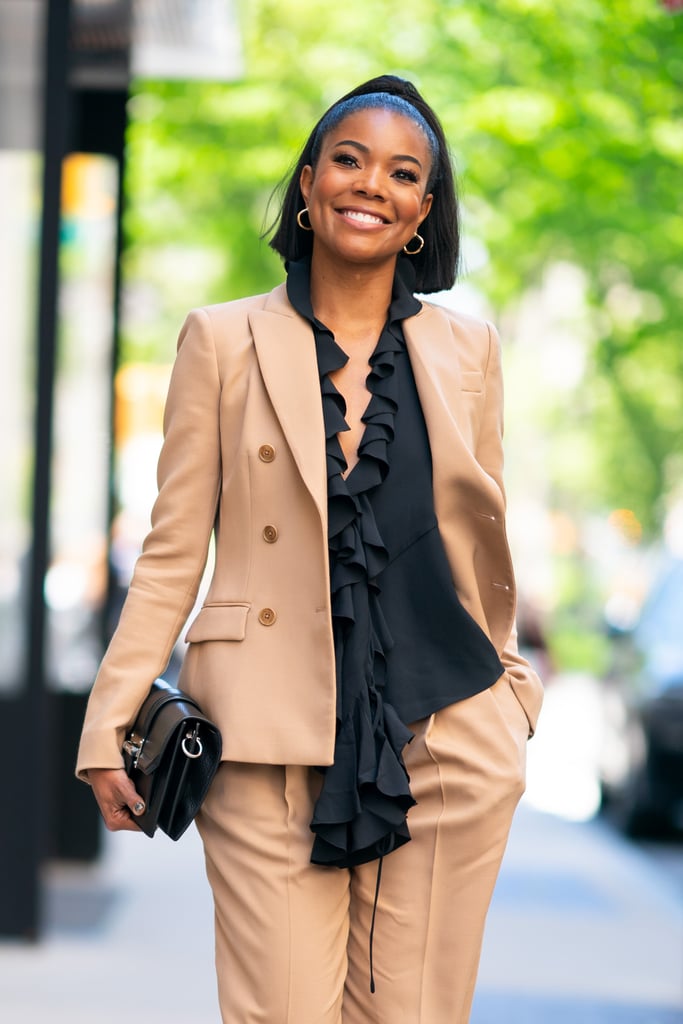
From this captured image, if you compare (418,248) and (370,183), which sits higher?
(370,183)

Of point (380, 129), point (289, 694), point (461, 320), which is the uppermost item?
point (380, 129)

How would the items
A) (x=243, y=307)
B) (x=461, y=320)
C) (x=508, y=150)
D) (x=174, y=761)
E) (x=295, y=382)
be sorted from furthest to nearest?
(x=508, y=150), (x=461, y=320), (x=243, y=307), (x=295, y=382), (x=174, y=761)

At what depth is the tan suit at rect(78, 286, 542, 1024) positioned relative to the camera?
286 centimetres

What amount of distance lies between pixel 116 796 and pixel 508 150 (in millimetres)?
10041

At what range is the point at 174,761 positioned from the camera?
2.84 meters

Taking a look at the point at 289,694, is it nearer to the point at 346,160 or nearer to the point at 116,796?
the point at 116,796

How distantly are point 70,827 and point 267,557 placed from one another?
5.66 metres

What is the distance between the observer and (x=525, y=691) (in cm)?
304

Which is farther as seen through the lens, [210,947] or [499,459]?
[210,947]

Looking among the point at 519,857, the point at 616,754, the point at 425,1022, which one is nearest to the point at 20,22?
the point at 425,1022

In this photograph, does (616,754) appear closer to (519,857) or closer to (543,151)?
(519,857)

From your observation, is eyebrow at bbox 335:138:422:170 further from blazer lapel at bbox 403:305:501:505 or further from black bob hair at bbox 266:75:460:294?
blazer lapel at bbox 403:305:501:505

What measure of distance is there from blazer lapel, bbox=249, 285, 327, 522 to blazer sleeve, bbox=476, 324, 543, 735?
0.36 metres

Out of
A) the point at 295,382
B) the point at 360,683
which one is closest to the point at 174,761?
the point at 360,683
